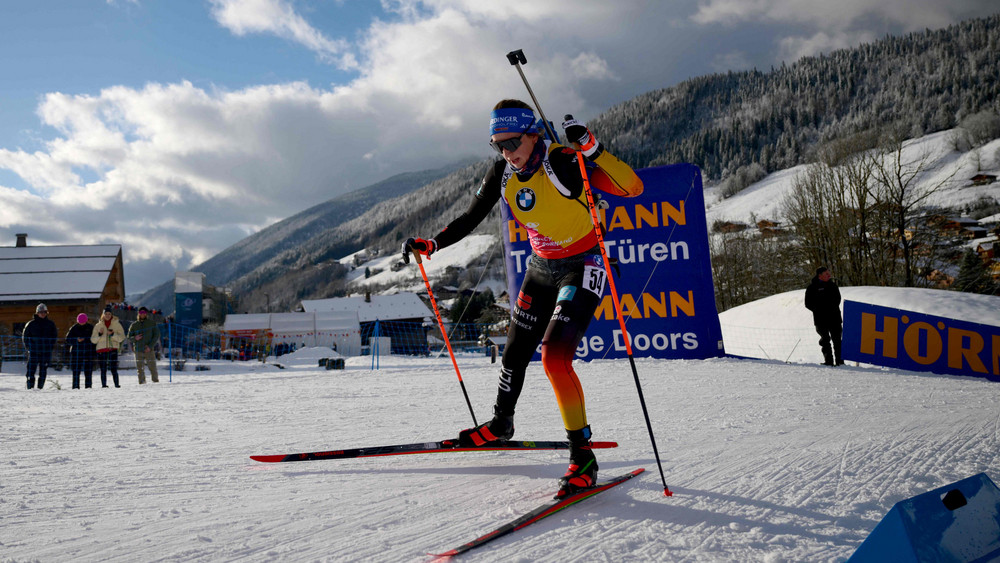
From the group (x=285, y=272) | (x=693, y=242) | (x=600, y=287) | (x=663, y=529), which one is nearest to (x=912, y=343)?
(x=693, y=242)

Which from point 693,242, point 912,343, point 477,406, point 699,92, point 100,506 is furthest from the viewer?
point 699,92

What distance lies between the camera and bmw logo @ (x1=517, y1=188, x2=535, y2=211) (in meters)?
3.38

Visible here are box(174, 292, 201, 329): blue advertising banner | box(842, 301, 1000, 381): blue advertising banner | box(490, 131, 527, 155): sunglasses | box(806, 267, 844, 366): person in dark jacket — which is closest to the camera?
box(490, 131, 527, 155): sunglasses

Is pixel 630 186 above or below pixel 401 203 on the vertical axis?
below

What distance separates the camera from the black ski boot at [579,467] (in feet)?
8.92

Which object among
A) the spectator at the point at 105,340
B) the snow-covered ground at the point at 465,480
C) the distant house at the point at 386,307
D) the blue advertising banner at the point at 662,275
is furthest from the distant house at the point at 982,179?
the spectator at the point at 105,340

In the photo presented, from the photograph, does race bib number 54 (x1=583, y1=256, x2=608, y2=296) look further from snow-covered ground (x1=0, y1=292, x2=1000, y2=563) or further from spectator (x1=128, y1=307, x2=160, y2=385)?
spectator (x1=128, y1=307, x2=160, y2=385)

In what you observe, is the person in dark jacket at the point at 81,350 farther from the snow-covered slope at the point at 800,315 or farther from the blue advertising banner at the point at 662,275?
the snow-covered slope at the point at 800,315

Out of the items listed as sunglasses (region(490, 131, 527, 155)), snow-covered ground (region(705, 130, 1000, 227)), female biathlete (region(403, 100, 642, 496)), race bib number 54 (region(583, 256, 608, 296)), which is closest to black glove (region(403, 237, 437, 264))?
female biathlete (region(403, 100, 642, 496))

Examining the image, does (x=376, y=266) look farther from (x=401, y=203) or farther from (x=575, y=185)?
(x=575, y=185)

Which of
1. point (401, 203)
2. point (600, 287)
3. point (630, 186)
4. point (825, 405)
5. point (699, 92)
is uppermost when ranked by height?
point (699, 92)

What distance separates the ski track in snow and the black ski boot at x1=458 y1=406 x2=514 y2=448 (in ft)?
0.45

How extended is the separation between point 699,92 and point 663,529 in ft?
548

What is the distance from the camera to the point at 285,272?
13762 centimetres
